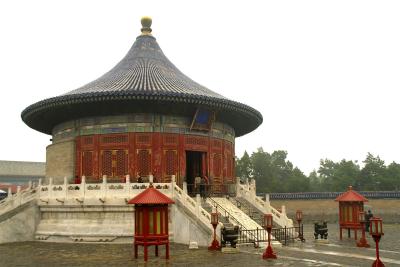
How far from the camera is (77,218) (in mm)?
22188

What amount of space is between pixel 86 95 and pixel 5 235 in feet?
25.9

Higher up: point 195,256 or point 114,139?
point 114,139

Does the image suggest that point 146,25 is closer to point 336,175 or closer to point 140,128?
point 140,128

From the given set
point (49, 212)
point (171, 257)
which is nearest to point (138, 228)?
point (171, 257)

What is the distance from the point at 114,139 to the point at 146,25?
1131 centimetres

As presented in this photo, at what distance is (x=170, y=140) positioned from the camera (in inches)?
1001

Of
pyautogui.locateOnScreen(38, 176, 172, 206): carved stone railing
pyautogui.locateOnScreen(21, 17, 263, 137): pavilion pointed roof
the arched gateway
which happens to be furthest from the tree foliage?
pyautogui.locateOnScreen(38, 176, 172, 206): carved stone railing

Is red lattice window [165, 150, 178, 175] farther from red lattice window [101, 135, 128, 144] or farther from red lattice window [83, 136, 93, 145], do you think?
red lattice window [83, 136, 93, 145]

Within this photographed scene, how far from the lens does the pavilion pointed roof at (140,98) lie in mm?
24031

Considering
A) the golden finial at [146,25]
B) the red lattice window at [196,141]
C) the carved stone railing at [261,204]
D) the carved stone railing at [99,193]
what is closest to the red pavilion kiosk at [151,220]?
the carved stone railing at [99,193]

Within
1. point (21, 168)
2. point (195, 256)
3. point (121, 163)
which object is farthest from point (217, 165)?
point (21, 168)

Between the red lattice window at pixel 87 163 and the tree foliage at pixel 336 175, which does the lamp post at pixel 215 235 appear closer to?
the red lattice window at pixel 87 163

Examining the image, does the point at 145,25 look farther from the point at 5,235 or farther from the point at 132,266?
the point at 132,266

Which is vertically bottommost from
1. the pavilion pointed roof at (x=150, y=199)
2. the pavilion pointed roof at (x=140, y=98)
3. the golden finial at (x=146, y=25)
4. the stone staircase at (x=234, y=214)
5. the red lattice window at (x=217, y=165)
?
the stone staircase at (x=234, y=214)
